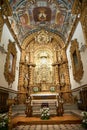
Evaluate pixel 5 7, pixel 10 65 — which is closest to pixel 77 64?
pixel 10 65

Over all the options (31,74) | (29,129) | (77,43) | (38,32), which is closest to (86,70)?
(77,43)

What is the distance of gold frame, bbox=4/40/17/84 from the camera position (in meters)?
10.3

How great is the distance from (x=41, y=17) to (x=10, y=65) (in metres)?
7.48

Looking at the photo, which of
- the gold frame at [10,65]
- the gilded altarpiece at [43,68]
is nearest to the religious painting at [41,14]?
the gilded altarpiece at [43,68]

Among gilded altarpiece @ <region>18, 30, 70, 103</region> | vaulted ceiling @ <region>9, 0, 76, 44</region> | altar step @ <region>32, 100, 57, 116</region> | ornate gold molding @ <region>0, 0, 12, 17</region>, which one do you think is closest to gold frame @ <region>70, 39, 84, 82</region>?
gilded altarpiece @ <region>18, 30, 70, 103</region>

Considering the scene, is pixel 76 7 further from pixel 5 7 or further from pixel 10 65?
pixel 10 65

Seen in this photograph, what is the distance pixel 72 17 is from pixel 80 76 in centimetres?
684

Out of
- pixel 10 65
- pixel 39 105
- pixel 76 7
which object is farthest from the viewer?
pixel 10 65

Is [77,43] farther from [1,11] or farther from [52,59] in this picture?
[1,11]

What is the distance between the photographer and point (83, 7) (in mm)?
9383

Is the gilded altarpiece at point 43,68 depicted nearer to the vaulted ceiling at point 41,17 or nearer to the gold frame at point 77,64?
the vaulted ceiling at point 41,17

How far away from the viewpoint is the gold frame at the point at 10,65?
10.3 m

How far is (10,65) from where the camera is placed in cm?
1178

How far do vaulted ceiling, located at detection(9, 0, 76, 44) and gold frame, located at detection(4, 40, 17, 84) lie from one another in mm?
2901
